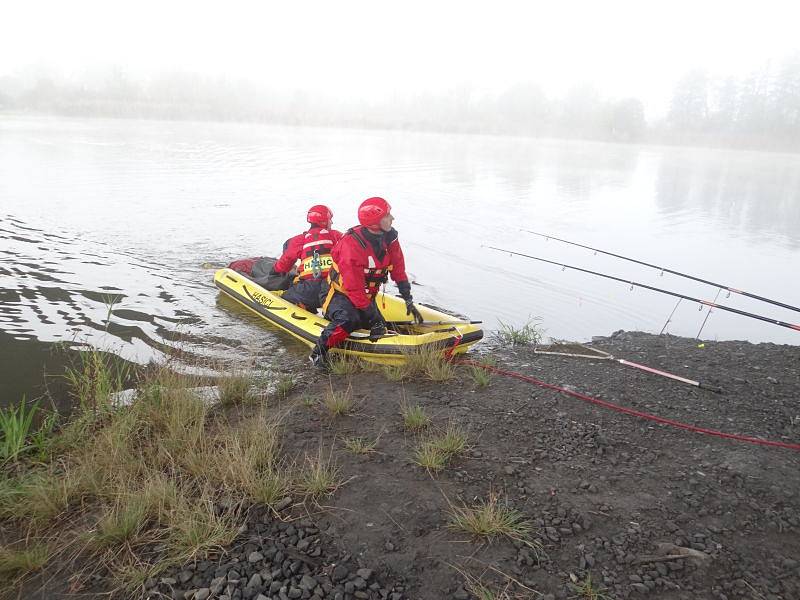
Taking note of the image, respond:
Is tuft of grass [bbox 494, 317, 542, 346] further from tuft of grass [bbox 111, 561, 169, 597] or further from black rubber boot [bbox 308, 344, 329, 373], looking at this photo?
tuft of grass [bbox 111, 561, 169, 597]

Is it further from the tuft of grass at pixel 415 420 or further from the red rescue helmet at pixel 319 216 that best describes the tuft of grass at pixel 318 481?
the red rescue helmet at pixel 319 216

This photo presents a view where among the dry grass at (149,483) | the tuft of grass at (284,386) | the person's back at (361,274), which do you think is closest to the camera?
the dry grass at (149,483)

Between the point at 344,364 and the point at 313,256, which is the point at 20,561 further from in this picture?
the point at 313,256

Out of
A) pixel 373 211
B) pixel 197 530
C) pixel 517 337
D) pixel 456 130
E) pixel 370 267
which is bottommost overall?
pixel 517 337

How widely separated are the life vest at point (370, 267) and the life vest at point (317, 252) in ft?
3.04

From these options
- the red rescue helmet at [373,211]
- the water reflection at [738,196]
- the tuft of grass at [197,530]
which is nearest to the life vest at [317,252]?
the red rescue helmet at [373,211]

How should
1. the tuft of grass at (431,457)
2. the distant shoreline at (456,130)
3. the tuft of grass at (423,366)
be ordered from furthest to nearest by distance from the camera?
the distant shoreline at (456,130) → the tuft of grass at (423,366) → the tuft of grass at (431,457)

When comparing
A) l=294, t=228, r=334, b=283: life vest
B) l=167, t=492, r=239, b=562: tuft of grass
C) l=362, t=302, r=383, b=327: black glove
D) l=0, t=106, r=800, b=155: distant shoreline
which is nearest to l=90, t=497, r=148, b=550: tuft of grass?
l=167, t=492, r=239, b=562: tuft of grass

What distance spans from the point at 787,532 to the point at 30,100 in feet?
175

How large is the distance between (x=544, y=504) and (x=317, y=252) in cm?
441

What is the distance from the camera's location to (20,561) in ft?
9.30

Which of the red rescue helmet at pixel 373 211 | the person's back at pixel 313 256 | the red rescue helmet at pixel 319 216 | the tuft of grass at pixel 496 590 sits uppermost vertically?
the red rescue helmet at pixel 373 211

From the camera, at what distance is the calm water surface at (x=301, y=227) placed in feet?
24.1

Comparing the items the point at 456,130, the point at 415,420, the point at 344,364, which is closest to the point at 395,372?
the point at 344,364
